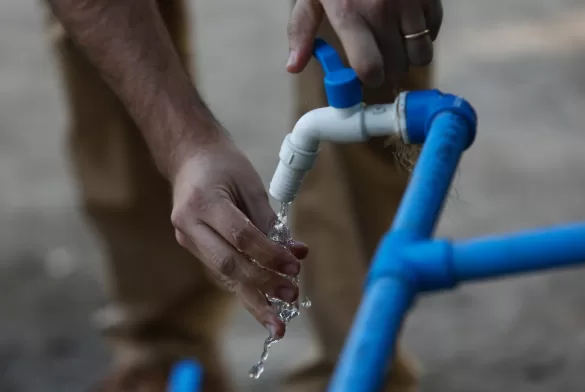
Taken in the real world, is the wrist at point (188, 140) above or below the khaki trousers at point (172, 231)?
above

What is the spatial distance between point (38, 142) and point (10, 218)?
0.28 m

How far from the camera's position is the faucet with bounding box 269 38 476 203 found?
0.60 m

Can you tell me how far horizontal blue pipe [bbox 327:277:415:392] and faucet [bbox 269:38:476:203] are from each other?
19cm

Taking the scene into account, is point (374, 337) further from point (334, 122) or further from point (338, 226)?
point (338, 226)

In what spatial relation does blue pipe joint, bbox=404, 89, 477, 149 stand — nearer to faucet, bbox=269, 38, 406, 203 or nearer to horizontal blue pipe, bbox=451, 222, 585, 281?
faucet, bbox=269, 38, 406, 203

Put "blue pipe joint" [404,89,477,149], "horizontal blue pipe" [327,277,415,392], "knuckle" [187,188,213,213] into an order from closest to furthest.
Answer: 1. "horizontal blue pipe" [327,277,415,392]
2. "blue pipe joint" [404,89,477,149]
3. "knuckle" [187,188,213,213]

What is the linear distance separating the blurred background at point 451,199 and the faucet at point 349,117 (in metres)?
0.42

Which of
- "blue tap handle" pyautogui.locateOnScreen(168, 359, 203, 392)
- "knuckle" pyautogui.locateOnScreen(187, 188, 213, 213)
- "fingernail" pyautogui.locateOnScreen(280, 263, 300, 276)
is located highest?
"knuckle" pyautogui.locateOnScreen(187, 188, 213, 213)

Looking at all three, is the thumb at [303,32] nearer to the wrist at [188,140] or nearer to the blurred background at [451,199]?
the wrist at [188,140]

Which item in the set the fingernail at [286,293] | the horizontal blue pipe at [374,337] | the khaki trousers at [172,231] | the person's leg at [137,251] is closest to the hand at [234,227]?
the fingernail at [286,293]

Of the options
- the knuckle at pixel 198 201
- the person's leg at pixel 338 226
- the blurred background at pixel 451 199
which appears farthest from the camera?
the blurred background at pixel 451 199

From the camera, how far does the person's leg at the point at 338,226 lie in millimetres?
1106

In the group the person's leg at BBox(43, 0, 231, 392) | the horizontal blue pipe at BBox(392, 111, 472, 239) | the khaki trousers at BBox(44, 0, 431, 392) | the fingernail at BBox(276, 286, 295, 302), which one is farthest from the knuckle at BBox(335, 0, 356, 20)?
the person's leg at BBox(43, 0, 231, 392)

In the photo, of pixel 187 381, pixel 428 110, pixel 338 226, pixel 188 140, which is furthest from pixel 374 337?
pixel 338 226
